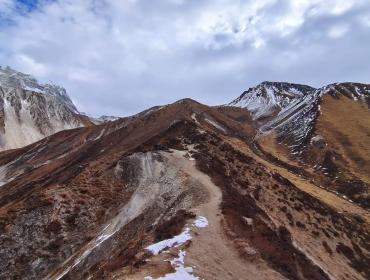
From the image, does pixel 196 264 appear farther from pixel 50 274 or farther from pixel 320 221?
pixel 320 221

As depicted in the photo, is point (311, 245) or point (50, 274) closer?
point (50, 274)

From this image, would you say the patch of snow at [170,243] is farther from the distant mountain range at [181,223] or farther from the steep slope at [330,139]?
the steep slope at [330,139]

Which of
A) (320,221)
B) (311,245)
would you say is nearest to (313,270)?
(311,245)

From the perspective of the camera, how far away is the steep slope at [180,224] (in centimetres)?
3562

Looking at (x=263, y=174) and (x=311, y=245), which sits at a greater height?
(x=263, y=174)

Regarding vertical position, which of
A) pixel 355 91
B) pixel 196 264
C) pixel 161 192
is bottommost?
pixel 196 264

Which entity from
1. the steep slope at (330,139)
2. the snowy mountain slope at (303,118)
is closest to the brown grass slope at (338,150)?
the steep slope at (330,139)

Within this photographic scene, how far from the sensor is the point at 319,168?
116375 millimetres

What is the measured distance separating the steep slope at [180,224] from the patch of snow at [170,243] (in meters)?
0.08

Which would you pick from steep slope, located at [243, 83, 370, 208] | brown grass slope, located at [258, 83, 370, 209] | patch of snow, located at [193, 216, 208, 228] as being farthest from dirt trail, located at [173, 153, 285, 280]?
steep slope, located at [243, 83, 370, 208]

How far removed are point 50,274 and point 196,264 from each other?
19.5 meters

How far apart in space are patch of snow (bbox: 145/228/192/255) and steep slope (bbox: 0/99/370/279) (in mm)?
80

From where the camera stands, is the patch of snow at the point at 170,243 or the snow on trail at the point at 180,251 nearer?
the snow on trail at the point at 180,251

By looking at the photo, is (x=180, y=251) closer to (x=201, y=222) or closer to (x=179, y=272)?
(x=179, y=272)
